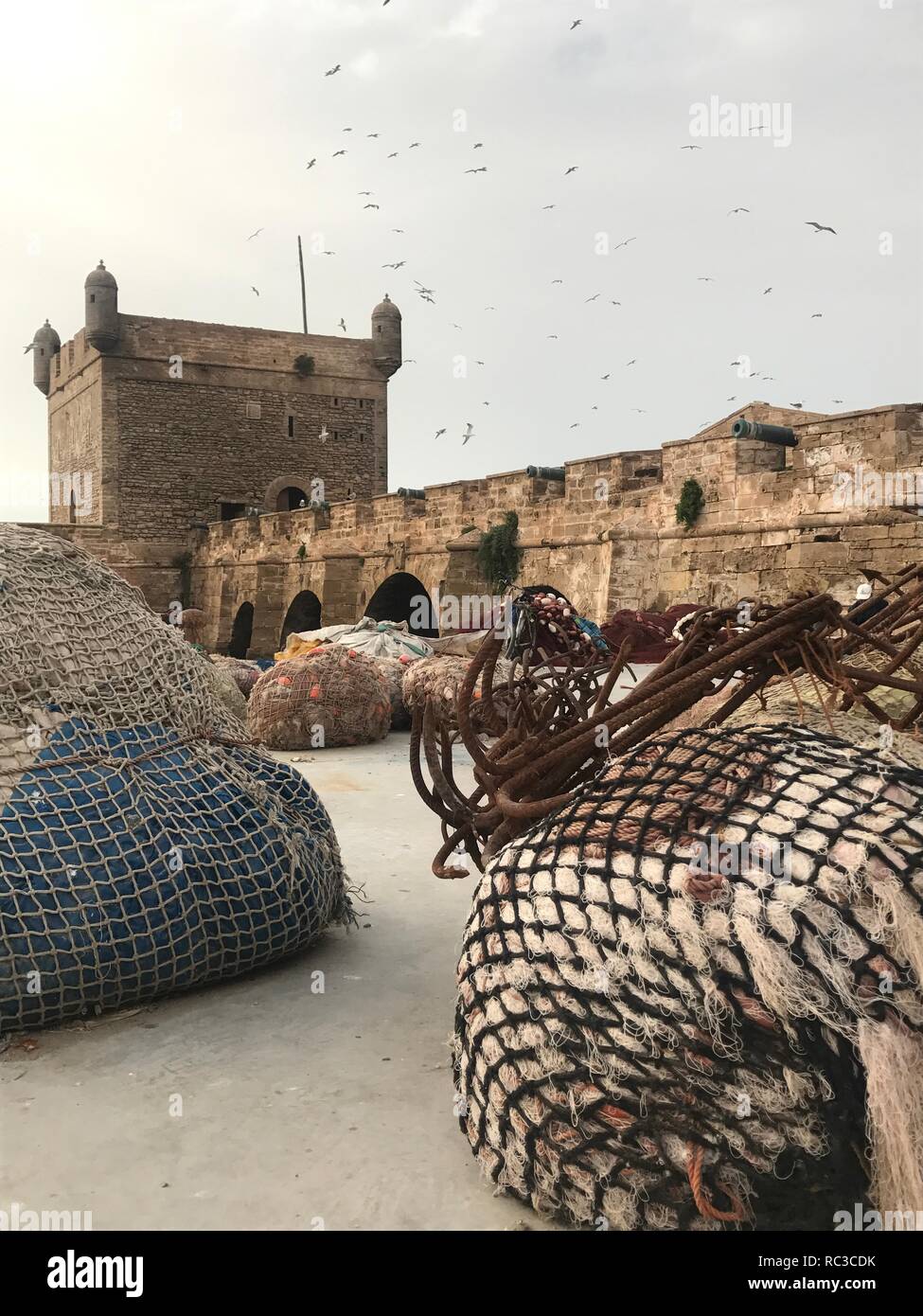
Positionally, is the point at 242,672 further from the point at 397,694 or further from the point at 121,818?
the point at 121,818

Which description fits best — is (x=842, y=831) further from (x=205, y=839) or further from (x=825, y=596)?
(x=205, y=839)

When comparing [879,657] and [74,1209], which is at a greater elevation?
[879,657]

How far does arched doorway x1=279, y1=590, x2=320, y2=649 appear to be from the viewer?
23312mm

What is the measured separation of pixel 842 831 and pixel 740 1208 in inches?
25.1

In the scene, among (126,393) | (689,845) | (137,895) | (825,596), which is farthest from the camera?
(126,393)

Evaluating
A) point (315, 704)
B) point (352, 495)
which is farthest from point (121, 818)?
point (352, 495)

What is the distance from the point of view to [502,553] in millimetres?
15609

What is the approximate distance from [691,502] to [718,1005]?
436 inches

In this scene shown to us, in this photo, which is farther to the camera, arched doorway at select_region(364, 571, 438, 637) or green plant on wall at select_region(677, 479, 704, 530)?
arched doorway at select_region(364, 571, 438, 637)

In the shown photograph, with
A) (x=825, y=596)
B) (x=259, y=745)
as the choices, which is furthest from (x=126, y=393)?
(x=825, y=596)

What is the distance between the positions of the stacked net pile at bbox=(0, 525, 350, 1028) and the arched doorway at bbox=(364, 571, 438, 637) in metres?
14.6

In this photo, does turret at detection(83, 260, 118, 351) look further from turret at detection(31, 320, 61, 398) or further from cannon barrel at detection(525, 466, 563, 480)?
cannon barrel at detection(525, 466, 563, 480)

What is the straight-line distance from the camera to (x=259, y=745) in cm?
386

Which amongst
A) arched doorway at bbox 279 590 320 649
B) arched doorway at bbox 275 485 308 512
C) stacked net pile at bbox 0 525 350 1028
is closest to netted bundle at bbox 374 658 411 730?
Answer: stacked net pile at bbox 0 525 350 1028
